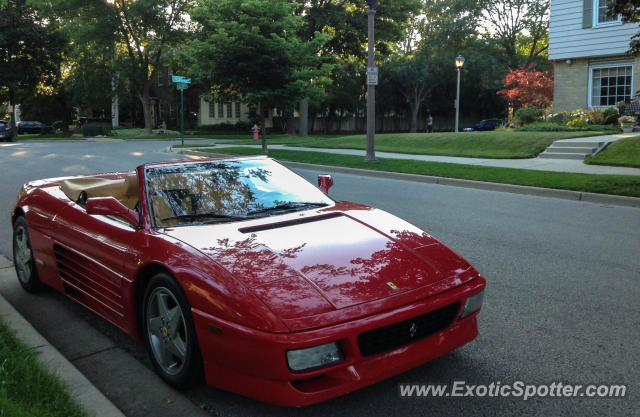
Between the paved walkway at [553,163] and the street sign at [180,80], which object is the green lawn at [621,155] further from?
the street sign at [180,80]

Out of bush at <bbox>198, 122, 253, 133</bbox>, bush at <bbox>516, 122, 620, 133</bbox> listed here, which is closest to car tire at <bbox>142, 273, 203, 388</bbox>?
bush at <bbox>516, 122, 620, 133</bbox>

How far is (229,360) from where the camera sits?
2.81 metres

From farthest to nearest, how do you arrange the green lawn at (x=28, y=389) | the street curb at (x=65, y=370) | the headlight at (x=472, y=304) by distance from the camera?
the headlight at (x=472, y=304) < the street curb at (x=65, y=370) < the green lawn at (x=28, y=389)

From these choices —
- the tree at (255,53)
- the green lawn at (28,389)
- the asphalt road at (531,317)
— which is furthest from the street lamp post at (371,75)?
the green lawn at (28,389)

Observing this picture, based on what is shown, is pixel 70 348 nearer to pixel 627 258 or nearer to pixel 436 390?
pixel 436 390

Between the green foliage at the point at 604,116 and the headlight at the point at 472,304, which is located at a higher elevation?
the green foliage at the point at 604,116

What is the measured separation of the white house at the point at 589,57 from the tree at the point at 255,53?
10.8 m

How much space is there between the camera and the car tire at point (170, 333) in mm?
3062

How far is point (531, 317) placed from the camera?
4285 mm

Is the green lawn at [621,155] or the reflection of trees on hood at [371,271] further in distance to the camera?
the green lawn at [621,155]

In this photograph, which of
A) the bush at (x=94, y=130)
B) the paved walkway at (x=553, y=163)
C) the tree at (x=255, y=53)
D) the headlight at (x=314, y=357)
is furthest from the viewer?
the bush at (x=94, y=130)

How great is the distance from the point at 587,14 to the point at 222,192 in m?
24.3

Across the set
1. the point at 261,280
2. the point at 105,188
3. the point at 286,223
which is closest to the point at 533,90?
the point at 105,188

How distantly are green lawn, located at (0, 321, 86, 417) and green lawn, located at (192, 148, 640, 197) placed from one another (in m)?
9.85
